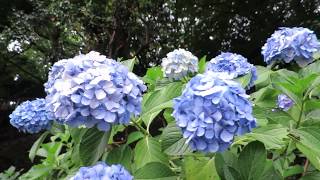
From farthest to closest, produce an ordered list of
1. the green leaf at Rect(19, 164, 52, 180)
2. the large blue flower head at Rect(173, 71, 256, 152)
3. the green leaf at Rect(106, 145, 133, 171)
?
the green leaf at Rect(19, 164, 52, 180) < the green leaf at Rect(106, 145, 133, 171) < the large blue flower head at Rect(173, 71, 256, 152)

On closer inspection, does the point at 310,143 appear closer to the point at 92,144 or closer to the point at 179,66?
the point at 92,144

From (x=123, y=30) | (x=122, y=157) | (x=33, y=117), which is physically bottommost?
(x=122, y=157)

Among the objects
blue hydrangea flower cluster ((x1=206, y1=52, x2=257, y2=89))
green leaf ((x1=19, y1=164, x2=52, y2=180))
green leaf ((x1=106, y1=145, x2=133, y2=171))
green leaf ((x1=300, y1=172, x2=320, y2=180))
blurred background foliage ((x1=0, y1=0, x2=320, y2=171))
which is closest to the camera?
green leaf ((x1=106, y1=145, x2=133, y2=171))

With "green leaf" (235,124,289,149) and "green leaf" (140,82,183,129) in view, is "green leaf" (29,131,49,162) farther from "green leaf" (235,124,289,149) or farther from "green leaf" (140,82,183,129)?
"green leaf" (235,124,289,149)

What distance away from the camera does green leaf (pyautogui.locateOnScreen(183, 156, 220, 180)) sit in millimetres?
1031

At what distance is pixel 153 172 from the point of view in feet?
3.25

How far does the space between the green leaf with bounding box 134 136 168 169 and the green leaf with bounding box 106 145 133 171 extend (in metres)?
0.04

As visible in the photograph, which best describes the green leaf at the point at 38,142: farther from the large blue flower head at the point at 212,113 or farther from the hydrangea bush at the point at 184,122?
the large blue flower head at the point at 212,113

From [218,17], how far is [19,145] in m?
3.13

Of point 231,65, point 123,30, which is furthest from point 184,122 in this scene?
point 123,30

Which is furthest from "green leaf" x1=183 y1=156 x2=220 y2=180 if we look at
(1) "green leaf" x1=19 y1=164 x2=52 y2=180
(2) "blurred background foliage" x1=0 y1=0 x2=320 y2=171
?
(2) "blurred background foliage" x1=0 y1=0 x2=320 y2=171

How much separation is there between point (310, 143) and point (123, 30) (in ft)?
17.7

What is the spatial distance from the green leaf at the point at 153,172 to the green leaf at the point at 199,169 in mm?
57

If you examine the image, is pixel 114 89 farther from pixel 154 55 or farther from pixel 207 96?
pixel 154 55
